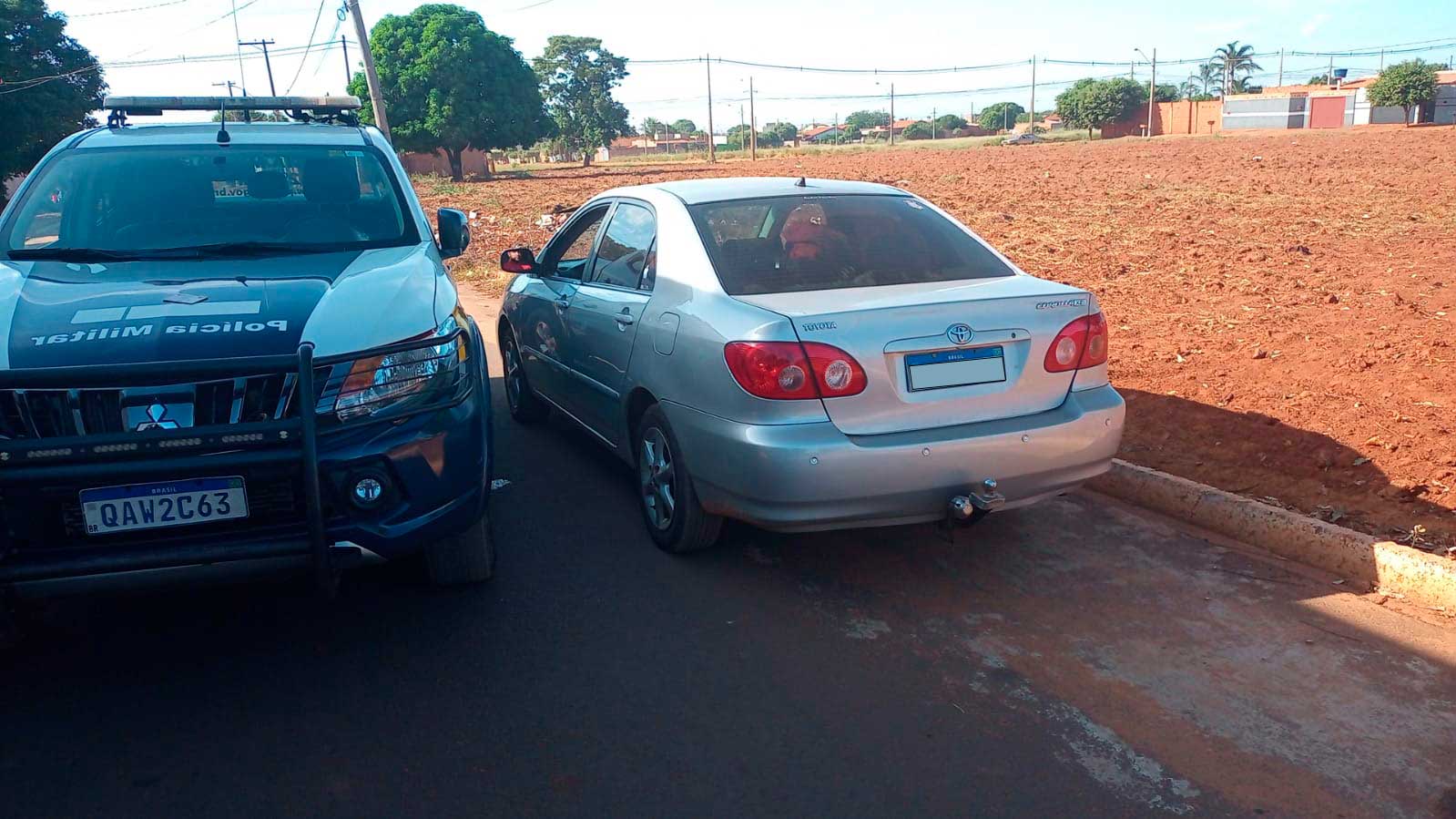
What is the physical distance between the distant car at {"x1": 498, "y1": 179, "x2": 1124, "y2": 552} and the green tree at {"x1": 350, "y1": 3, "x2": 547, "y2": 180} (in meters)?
48.6

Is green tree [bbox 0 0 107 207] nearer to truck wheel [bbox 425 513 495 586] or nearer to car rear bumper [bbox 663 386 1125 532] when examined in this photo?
Result: truck wheel [bbox 425 513 495 586]

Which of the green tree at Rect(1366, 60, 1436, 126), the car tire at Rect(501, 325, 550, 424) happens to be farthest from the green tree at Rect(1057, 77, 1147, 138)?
the car tire at Rect(501, 325, 550, 424)

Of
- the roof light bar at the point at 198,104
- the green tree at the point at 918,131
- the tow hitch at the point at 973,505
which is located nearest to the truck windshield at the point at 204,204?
the roof light bar at the point at 198,104

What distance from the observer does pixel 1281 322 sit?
24.8 ft

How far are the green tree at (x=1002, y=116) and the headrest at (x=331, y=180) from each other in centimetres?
12339

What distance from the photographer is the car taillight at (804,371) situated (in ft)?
12.3

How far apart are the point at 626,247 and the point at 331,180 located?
139 centimetres

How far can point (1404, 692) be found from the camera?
3332 mm

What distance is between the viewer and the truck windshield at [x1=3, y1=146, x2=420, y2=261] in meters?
4.36

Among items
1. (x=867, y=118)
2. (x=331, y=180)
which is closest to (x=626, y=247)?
(x=331, y=180)

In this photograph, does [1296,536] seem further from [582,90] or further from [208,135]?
[582,90]

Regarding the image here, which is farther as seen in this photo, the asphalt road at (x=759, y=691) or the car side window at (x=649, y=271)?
the car side window at (x=649, y=271)

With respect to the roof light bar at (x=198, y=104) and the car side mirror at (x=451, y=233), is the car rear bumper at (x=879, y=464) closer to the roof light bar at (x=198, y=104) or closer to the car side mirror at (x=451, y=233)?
the car side mirror at (x=451, y=233)

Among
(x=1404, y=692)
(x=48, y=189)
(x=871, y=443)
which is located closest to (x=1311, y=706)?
(x=1404, y=692)
